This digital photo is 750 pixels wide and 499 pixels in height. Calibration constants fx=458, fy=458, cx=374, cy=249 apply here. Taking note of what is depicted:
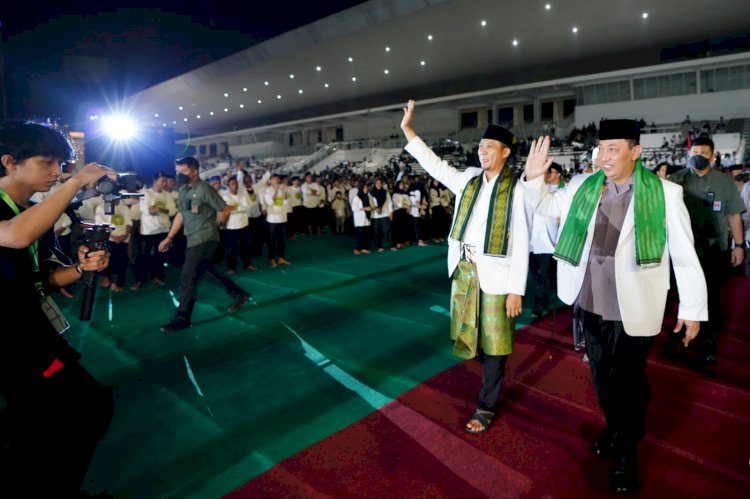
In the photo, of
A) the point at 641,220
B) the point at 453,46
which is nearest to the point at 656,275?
the point at 641,220

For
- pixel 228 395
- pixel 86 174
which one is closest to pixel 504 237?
pixel 86 174

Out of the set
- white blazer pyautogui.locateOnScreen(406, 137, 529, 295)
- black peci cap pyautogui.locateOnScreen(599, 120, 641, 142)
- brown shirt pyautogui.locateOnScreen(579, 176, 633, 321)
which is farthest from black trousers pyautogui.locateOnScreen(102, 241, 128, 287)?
black peci cap pyautogui.locateOnScreen(599, 120, 641, 142)

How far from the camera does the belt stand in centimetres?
294

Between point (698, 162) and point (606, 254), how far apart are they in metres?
2.13

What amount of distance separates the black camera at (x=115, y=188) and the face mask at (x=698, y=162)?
13.7ft

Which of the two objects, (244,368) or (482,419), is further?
(244,368)

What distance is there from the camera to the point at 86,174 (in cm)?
182

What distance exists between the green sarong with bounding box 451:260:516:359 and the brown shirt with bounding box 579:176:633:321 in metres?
0.51

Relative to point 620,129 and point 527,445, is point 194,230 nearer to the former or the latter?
point 527,445

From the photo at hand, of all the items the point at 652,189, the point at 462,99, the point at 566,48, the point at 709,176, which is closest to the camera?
the point at 652,189

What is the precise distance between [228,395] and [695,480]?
9.99ft

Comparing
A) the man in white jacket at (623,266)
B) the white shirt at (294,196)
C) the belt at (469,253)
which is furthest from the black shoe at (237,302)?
the white shirt at (294,196)

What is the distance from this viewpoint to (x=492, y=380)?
9.78 ft

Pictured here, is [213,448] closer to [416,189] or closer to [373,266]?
[373,266]
